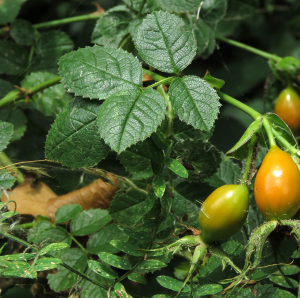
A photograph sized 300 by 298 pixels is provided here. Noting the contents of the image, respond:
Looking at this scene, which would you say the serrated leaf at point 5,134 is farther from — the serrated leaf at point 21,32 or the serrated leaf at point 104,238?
the serrated leaf at point 21,32

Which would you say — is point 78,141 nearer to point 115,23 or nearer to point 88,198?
point 88,198

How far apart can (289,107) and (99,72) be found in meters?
0.72

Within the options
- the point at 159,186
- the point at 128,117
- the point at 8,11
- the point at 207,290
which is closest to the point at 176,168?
the point at 159,186

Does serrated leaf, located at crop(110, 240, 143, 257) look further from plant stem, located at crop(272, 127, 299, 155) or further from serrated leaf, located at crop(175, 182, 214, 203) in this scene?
plant stem, located at crop(272, 127, 299, 155)

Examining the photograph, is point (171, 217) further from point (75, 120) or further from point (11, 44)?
point (11, 44)

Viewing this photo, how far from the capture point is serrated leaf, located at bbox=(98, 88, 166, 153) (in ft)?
2.15

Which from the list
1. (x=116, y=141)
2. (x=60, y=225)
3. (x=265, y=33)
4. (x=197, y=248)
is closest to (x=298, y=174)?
(x=197, y=248)

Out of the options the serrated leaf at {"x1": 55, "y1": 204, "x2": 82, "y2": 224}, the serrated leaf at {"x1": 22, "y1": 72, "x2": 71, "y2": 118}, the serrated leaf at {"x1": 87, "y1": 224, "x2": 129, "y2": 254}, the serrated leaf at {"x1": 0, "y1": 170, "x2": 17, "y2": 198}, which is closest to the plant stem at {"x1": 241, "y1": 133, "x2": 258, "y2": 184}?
the serrated leaf at {"x1": 87, "y1": 224, "x2": 129, "y2": 254}

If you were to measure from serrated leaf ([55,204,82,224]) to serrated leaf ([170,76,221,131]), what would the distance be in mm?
397

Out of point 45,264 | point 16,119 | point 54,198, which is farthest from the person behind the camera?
point 16,119

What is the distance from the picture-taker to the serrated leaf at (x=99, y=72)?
28.6 inches

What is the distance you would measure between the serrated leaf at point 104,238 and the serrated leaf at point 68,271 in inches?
1.2

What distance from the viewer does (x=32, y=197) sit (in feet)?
3.27

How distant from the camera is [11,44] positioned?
1271mm
